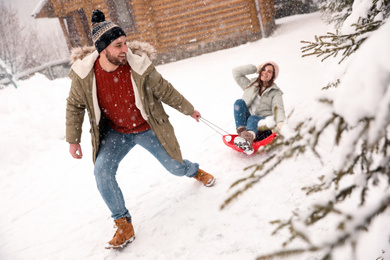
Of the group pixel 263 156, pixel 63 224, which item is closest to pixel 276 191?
pixel 263 156

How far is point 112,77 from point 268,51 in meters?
8.33

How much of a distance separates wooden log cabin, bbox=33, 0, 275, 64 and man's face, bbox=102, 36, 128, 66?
11.1 m

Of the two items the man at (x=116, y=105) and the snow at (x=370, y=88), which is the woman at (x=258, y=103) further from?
the snow at (x=370, y=88)

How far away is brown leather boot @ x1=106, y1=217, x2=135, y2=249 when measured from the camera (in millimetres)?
2760

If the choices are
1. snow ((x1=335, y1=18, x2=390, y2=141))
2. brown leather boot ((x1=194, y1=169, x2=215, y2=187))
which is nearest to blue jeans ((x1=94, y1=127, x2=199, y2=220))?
brown leather boot ((x1=194, y1=169, x2=215, y2=187))

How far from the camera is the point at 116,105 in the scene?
275 centimetres

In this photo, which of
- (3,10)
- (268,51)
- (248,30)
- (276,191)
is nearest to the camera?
(276,191)

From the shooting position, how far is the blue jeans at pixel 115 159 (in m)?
2.71

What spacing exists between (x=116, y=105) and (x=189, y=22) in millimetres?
11591

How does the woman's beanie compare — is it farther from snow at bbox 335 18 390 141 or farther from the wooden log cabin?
the wooden log cabin

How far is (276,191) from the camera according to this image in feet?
9.80

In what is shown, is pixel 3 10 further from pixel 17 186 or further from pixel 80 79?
pixel 80 79

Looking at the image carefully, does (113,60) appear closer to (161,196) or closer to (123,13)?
(161,196)

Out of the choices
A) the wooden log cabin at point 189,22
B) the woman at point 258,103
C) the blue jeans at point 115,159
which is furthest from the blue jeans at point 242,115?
the wooden log cabin at point 189,22
